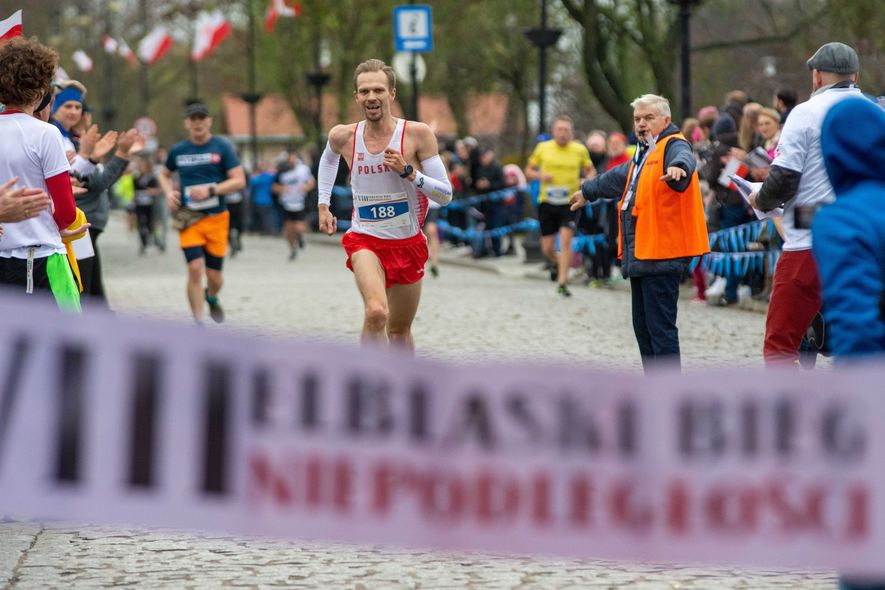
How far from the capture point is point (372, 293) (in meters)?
6.41

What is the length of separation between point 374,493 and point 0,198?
2.49m

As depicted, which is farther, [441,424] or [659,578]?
[659,578]

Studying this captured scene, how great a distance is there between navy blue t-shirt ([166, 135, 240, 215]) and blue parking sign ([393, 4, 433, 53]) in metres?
10.5

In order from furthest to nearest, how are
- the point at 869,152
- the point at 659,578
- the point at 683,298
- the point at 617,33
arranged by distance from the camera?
the point at 617,33
the point at 683,298
the point at 659,578
the point at 869,152

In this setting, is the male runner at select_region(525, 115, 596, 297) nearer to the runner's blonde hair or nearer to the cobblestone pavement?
the cobblestone pavement

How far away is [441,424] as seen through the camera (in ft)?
9.19

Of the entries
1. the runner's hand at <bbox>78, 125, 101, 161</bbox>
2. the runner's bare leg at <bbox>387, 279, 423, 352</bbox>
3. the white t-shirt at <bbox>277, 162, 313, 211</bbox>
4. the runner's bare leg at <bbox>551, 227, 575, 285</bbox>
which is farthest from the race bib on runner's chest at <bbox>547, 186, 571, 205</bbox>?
the white t-shirt at <bbox>277, 162, 313, 211</bbox>

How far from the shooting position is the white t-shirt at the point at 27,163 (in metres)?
4.85

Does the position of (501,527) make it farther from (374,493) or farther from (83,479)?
(83,479)

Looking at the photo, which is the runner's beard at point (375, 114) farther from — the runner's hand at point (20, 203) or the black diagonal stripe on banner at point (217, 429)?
the black diagonal stripe on banner at point (217, 429)

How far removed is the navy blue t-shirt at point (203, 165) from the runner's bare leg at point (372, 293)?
14.1 ft

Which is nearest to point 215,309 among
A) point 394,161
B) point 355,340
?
point 355,340

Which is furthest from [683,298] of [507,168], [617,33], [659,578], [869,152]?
[617,33]

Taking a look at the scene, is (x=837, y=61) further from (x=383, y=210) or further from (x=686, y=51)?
(x=686, y=51)
